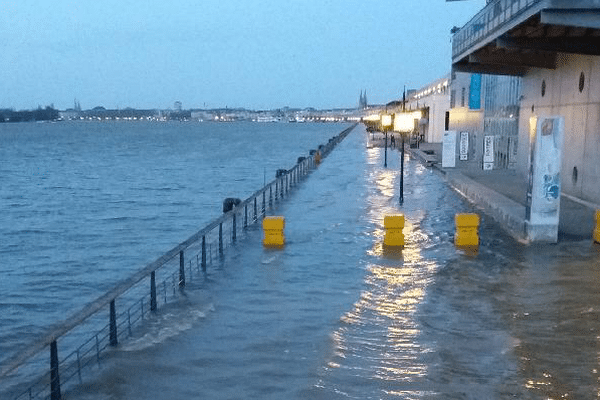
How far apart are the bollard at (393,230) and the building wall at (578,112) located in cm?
744

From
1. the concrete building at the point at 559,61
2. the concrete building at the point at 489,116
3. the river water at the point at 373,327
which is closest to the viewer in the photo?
the river water at the point at 373,327

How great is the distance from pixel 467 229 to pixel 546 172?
2015 mm

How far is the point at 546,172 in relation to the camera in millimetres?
14555

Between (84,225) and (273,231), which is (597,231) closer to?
(273,231)

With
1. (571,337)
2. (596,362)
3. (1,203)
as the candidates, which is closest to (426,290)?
(571,337)

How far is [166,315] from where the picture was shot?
32.6 feet

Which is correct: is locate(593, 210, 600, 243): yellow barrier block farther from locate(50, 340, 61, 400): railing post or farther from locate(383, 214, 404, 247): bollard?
locate(50, 340, 61, 400): railing post

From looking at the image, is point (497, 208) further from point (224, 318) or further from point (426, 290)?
point (224, 318)

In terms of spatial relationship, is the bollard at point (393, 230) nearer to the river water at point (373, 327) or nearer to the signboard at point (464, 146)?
the river water at point (373, 327)

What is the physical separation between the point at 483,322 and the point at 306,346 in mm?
2537

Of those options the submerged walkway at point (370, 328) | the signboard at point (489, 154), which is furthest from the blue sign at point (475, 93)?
the submerged walkway at point (370, 328)

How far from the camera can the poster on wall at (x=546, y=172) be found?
1447 cm

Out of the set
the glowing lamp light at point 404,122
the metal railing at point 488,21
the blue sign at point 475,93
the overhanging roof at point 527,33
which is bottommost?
the glowing lamp light at point 404,122

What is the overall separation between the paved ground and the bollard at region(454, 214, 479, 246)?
1.44m
